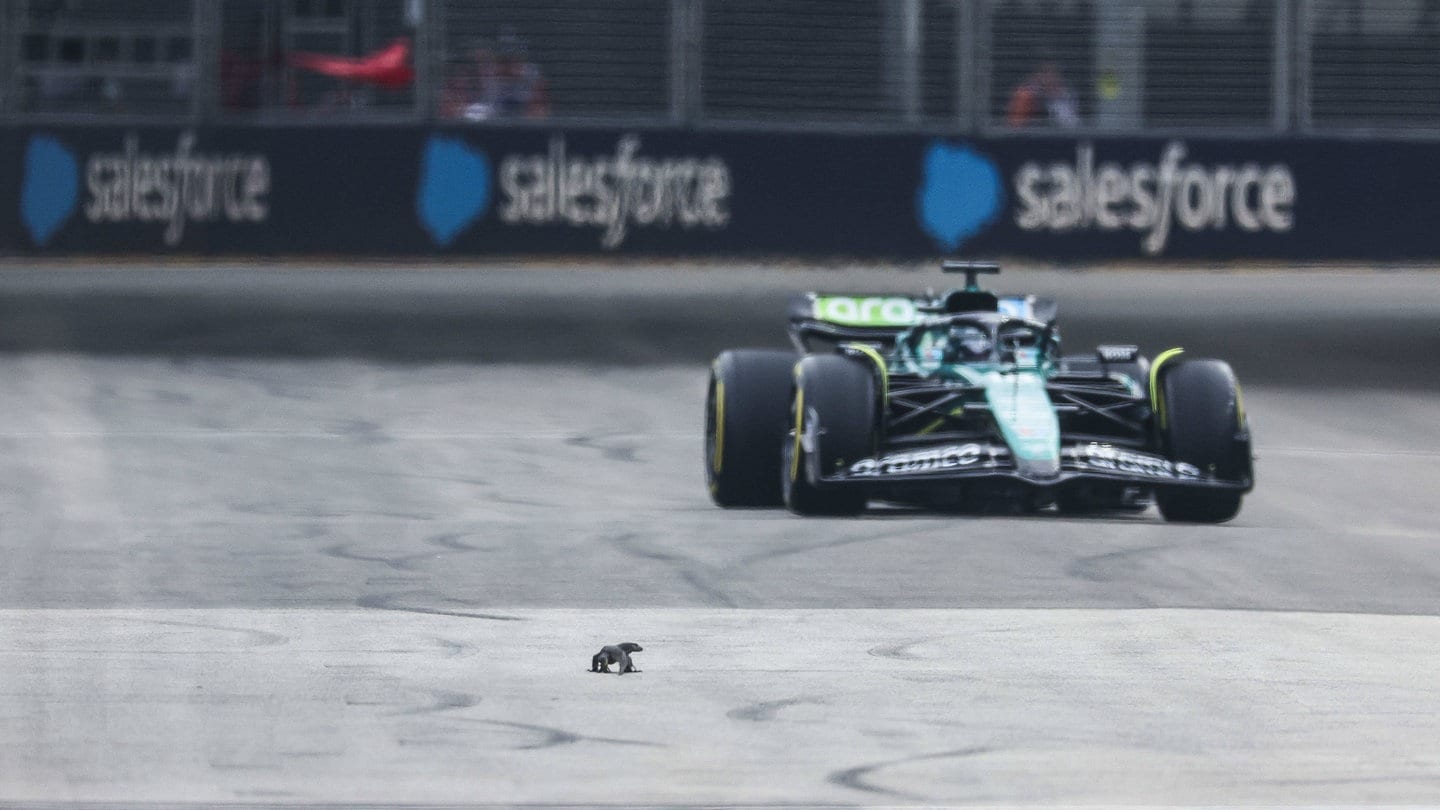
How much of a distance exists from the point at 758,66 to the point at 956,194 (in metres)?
2.03

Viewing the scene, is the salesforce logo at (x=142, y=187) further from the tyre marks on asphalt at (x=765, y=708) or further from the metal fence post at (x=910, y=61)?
the tyre marks on asphalt at (x=765, y=708)

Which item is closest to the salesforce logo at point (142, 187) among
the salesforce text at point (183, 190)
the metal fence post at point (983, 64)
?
the salesforce text at point (183, 190)

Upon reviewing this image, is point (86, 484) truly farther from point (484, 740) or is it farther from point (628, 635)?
point (484, 740)

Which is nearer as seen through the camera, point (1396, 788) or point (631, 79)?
point (1396, 788)

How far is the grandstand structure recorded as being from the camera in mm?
22688

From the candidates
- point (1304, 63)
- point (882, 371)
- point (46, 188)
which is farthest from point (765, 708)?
point (46, 188)

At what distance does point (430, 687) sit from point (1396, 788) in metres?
2.98

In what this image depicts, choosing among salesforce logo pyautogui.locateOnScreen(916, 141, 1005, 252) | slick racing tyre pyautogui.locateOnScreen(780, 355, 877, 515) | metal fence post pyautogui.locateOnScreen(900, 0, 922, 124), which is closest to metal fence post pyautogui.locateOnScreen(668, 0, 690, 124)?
metal fence post pyautogui.locateOnScreen(900, 0, 922, 124)

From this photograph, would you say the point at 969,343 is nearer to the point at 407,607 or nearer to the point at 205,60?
the point at 407,607

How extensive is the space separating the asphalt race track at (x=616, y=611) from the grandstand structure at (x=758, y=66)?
356cm

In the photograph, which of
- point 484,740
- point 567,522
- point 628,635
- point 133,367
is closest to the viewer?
point 484,740

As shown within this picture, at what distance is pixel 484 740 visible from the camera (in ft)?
24.4

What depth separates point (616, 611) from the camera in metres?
9.89

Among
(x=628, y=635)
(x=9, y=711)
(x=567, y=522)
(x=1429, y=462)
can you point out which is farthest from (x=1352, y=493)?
(x=9, y=711)
